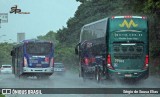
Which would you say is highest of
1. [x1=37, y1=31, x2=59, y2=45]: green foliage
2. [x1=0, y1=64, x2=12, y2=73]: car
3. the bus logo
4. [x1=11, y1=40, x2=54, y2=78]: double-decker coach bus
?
the bus logo

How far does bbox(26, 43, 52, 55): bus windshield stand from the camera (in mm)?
30766

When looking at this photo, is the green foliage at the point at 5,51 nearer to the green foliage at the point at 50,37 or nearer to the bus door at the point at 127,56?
the green foliage at the point at 50,37

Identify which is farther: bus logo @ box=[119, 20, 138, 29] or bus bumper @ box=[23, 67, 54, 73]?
bus bumper @ box=[23, 67, 54, 73]

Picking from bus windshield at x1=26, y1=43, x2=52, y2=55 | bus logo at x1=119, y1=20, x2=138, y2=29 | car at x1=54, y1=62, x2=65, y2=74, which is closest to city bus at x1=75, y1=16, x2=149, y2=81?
bus logo at x1=119, y1=20, x2=138, y2=29

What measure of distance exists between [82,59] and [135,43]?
22.5 feet

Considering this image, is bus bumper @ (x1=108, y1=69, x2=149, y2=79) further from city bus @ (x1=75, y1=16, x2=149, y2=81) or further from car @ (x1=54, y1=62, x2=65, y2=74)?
car @ (x1=54, y1=62, x2=65, y2=74)

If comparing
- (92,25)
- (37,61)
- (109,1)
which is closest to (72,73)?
(37,61)

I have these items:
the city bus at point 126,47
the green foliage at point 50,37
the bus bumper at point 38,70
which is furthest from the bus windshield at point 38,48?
the city bus at point 126,47

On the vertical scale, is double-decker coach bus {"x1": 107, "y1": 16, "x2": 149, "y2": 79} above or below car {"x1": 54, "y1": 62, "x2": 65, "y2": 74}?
above

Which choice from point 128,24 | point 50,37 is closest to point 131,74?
point 128,24

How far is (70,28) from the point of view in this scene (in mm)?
36281

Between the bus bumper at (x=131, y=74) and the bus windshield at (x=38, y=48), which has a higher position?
the bus windshield at (x=38, y=48)

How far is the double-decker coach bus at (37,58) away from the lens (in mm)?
30969

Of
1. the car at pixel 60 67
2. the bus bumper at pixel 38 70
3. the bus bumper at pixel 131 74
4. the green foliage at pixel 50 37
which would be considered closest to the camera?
the bus bumper at pixel 131 74
